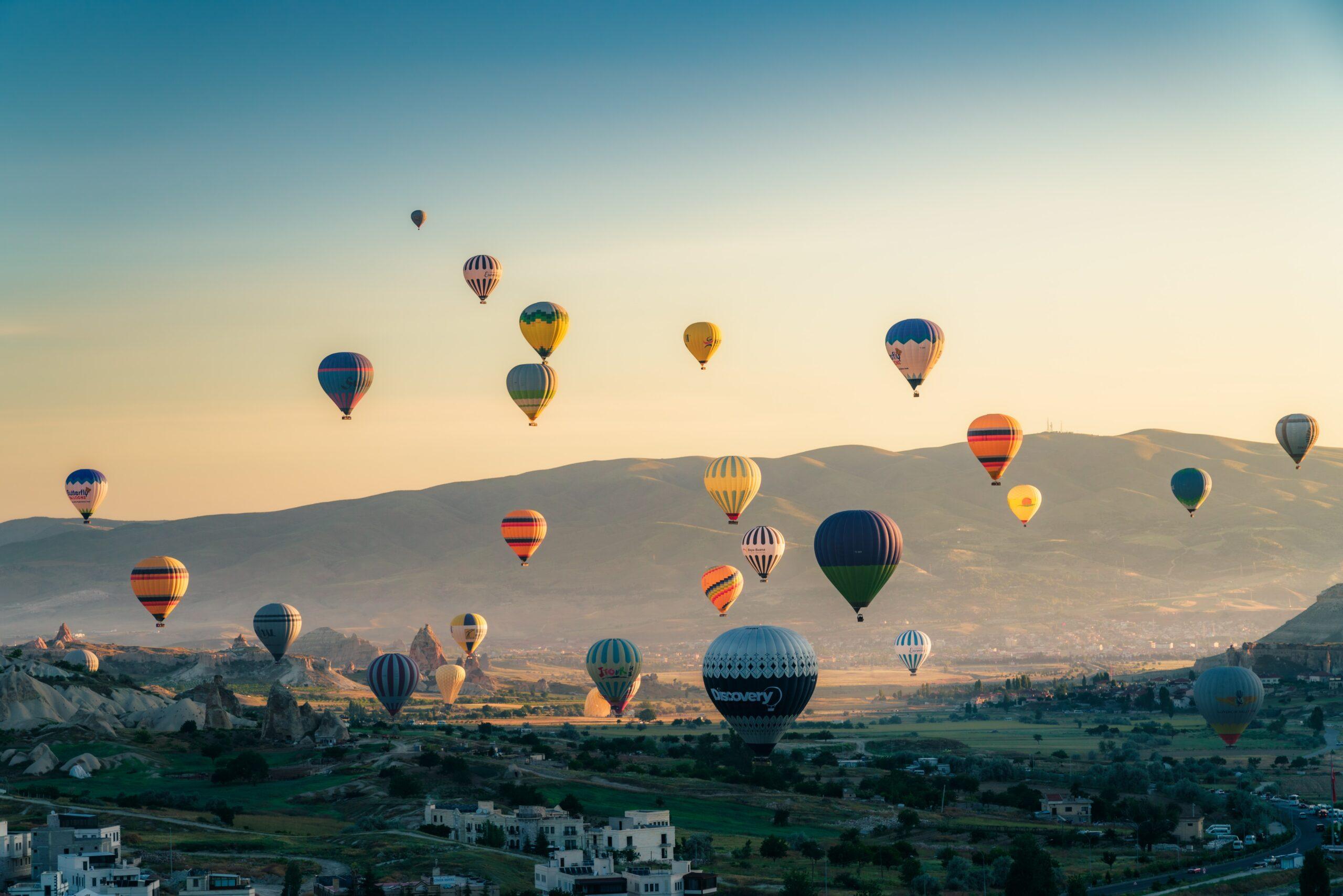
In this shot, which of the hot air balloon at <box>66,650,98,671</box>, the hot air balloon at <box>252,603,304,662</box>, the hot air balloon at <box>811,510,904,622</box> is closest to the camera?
the hot air balloon at <box>811,510,904,622</box>

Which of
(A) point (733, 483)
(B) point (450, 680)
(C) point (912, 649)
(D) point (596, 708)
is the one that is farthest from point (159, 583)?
(C) point (912, 649)

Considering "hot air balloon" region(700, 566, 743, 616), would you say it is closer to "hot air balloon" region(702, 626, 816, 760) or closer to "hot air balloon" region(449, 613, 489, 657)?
"hot air balloon" region(449, 613, 489, 657)

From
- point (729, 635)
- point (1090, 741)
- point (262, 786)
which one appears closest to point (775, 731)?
point (729, 635)

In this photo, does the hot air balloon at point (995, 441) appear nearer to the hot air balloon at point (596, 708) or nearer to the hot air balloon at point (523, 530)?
the hot air balloon at point (523, 530)

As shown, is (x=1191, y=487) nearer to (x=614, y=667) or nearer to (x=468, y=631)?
(x=614, y=667)

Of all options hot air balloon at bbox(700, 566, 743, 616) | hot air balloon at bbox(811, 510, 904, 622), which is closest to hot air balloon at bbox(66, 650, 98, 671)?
hot air balloon at bbox(700, 566, 743, 616)

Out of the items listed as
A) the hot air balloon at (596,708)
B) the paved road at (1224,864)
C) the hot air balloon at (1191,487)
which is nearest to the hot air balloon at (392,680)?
the hot air balloon at (596,708)
